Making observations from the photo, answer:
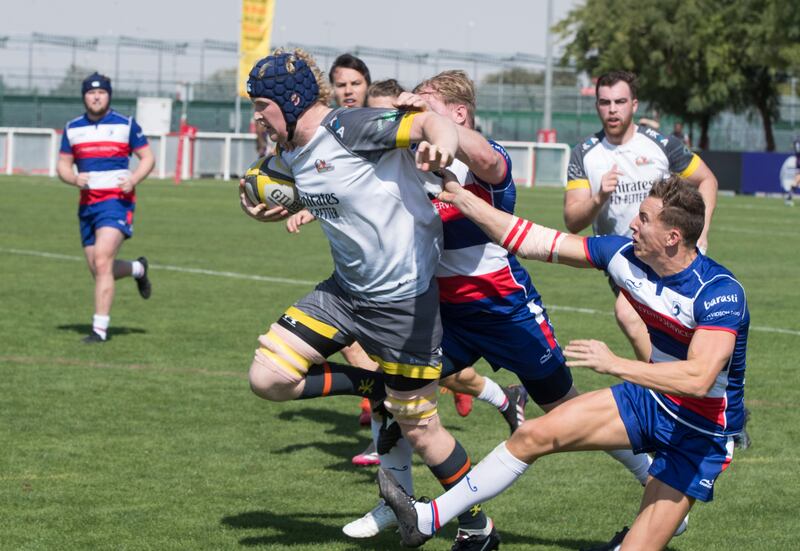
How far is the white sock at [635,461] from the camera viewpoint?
6754 millimetres

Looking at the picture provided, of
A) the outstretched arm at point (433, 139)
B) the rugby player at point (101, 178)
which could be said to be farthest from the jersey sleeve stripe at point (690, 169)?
the rugby player at point (101, 178)

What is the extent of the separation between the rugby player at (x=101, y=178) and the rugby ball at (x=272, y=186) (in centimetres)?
600

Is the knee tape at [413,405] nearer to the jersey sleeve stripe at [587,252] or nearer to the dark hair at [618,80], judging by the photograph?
the jersey sleeve stripe at [587,252]

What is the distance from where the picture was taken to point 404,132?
5707mm

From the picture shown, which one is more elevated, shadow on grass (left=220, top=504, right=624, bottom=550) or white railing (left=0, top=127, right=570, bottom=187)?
white railing (left=0, top=127, right=570, bottom=187)

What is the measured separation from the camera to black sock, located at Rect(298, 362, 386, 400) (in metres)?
6.39

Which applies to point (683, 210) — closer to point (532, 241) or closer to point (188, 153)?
point (532, 241)

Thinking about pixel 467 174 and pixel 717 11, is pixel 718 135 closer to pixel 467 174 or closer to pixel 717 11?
pixel 717 11

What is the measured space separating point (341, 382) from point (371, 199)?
101 cm

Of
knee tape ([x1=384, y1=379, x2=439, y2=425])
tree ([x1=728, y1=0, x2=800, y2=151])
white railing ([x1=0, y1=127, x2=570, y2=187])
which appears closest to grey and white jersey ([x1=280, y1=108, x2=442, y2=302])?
knee tape ([x1=384, y1=379, x2=439, y2=425])

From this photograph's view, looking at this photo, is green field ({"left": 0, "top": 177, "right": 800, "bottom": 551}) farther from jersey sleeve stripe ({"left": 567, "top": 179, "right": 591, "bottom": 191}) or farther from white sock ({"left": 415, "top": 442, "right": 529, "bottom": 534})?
jersey sleeve stripe ({"left": 567, "top": 179, "right": 591, "bottom": 191})

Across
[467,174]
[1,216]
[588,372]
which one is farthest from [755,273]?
[1,216]

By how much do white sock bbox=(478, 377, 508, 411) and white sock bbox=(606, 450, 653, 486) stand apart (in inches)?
55.9

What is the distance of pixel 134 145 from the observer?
42.4 feet
